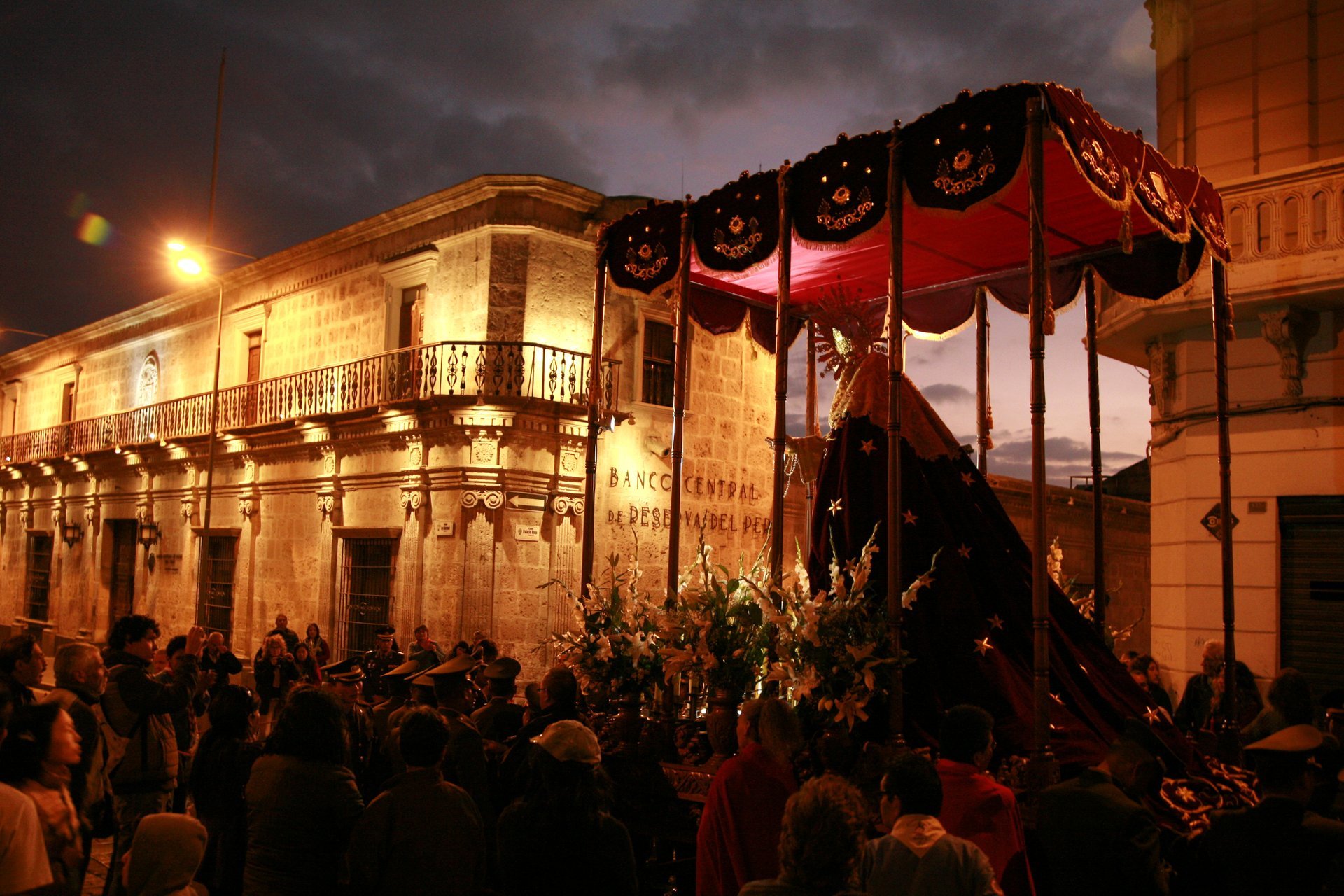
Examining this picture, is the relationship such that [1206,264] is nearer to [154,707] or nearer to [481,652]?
[481,652]

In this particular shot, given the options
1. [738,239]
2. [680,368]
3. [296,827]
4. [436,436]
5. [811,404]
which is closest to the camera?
[296,827]

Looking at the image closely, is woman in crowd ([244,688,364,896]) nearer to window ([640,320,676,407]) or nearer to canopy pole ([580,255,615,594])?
canopy pole ([580,255,615,594])

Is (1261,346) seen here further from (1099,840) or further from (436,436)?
(436,436)

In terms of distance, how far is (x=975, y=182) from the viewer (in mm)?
5832

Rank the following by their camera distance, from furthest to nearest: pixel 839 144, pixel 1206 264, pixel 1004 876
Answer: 1. pixel 1206 264
2. pixel 839 144
3. pixel 1004 876

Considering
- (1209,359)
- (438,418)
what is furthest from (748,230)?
(438,418)

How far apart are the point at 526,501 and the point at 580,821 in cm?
1180

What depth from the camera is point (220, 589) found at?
770 inches

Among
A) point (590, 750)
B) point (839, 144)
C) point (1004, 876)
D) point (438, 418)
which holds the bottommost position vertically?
point (1004, 876)

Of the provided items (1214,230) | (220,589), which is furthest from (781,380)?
(220,589)

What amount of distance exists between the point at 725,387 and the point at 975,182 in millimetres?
11553

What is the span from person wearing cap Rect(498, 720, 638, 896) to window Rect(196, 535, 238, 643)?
Result: 57.7 ft

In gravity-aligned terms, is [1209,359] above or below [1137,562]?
above

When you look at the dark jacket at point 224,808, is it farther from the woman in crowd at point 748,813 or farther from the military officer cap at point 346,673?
the woman in crowd at point 748,813
